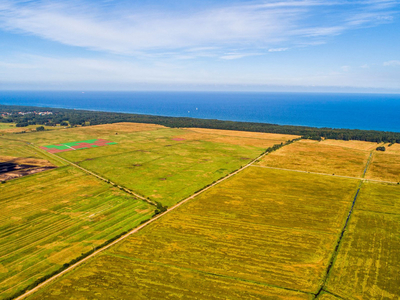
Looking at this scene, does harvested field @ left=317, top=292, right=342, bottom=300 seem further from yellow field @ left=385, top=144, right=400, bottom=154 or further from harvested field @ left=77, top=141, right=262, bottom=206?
yellow field @ left=385, top=144, right=400, bottom=154

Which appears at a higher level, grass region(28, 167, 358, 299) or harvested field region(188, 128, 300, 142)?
harvested field region(188, 128, 300, 142)

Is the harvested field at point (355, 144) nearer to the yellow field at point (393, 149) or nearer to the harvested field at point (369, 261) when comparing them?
the yellow field at point (393, 149)

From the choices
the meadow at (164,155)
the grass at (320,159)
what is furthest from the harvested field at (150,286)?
the grass at (320,159)

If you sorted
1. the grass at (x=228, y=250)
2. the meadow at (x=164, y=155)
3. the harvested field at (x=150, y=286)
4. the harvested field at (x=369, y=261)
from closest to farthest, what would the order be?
the harvested field at (x=150, y=286)
the harvested field at (x=369, y=261)
the grass at (x=228, y=250)
the meadow at (x=164, y=155)

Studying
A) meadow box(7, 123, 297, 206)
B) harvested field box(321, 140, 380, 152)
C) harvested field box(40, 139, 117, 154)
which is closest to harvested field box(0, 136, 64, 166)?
harvested field box(40, 139, 117, 154)

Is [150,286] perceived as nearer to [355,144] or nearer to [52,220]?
[52,220]

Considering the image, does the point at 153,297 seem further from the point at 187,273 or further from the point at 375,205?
the point at 375,205

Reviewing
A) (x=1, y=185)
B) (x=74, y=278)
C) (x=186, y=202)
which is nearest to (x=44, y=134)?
(x=1, y=185)
